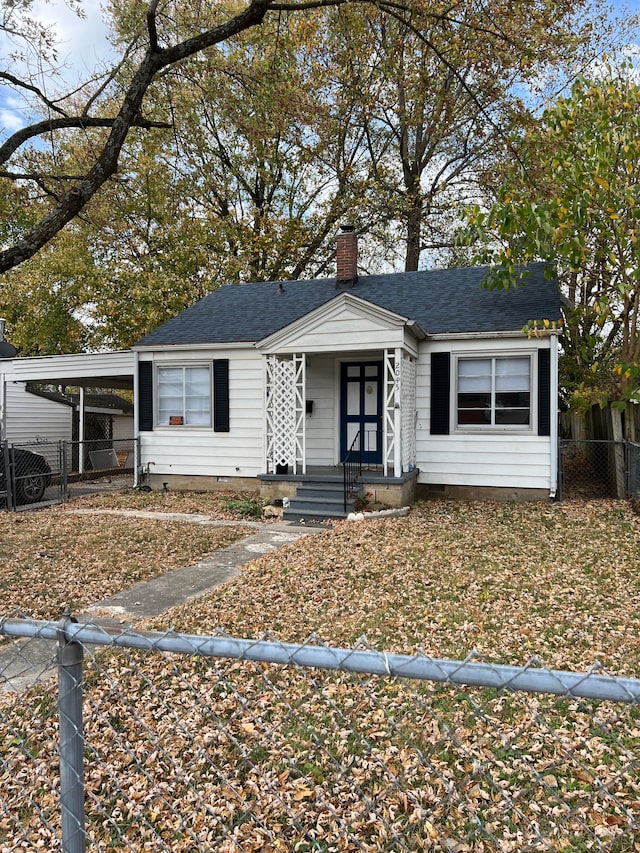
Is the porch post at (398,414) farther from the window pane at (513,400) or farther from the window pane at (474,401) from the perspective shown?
the window pane at (513,400)

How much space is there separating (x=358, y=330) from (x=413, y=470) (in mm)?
2922

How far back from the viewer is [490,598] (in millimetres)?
5379

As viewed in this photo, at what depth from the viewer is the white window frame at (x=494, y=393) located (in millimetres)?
10547

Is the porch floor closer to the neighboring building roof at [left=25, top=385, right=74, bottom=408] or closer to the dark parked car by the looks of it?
the dark parked car

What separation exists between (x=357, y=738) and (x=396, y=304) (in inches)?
411

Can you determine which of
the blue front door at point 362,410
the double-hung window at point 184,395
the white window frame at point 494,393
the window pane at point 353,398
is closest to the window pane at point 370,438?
the blue front door at point 362,410

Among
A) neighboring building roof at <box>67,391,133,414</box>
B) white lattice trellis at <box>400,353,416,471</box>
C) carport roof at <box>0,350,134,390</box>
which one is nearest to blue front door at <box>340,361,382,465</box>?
white lattice trellis at <box>400,353,416,471</box>

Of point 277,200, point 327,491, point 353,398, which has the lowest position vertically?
point 327,491

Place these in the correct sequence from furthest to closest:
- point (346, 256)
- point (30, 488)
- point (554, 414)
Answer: point (346, 256) → point (30, 488) → point (554, 414)

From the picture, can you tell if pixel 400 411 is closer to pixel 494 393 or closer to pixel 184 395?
pixel 494 393

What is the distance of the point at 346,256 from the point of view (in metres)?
13.1

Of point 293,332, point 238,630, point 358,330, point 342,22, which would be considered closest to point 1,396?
point 293,332

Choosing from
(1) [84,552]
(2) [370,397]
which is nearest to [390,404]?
(2) [370,397]

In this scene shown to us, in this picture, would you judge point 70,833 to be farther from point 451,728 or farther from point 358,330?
point 358,330
